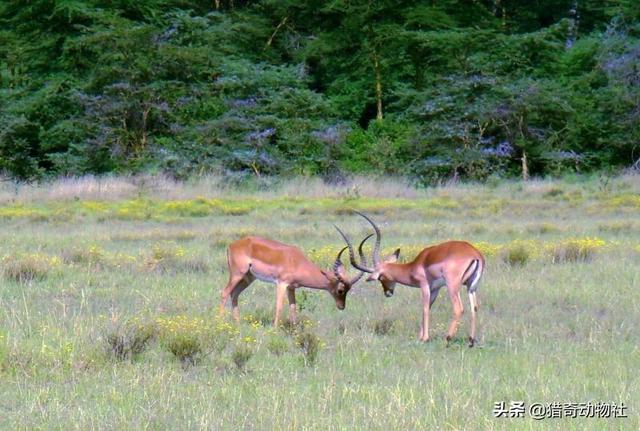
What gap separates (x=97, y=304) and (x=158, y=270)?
279 centimetres

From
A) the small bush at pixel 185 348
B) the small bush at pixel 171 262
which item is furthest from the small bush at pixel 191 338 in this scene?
the small bush at pixel 171 262

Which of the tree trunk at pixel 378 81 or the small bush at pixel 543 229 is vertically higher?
the tree trunk at pixel 378 81

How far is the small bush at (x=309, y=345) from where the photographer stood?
8312 mm

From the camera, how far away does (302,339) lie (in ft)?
28.3

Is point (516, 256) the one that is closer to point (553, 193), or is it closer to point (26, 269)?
point (26, 269)

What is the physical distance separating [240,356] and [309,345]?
73cm

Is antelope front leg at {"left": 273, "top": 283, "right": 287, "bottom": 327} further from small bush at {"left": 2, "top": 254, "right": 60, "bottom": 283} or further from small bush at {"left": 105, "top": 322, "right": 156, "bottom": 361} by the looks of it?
small bush at {"left": 2, "top": 254, "right": 60, "bottom": 283}

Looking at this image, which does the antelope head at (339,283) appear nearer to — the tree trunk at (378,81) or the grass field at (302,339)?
the grass field at (302,339)

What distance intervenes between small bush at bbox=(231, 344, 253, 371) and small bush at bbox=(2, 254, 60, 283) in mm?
5374

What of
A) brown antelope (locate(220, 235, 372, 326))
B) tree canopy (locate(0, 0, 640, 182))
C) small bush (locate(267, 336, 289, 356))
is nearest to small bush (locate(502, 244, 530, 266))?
brown antelope (locate(220, 235, 372, 326))

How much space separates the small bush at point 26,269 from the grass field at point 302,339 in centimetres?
2

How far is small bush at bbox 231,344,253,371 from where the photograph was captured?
26.2 ft

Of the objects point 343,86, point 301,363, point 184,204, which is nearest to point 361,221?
point 184,204

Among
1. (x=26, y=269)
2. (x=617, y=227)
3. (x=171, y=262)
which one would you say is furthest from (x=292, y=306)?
(x=617, y=227)
